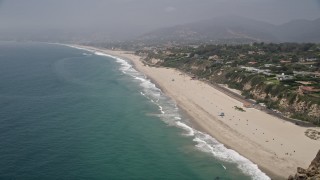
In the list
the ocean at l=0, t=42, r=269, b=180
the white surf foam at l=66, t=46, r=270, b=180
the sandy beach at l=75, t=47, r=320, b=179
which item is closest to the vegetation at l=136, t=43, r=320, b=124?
the sandy beach at l=75, t=47, r=320, b=179

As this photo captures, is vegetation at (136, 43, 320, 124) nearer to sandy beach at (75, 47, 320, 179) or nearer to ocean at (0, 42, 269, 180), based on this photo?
sandy beach at (75, 47, 320, 179)

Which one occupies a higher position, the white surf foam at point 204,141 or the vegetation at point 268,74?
the vegetation at point 268,74

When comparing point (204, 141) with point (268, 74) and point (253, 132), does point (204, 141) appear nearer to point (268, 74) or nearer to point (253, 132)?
point (253, 132)

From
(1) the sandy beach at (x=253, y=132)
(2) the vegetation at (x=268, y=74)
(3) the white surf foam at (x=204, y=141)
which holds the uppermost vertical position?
(2) the vegetation at (x=268, y=74)

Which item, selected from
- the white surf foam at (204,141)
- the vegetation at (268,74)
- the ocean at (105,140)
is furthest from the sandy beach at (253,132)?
the vegetation at (268,74)

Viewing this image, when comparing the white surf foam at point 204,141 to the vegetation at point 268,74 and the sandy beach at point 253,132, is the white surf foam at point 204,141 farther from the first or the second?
the vegetation at point 268,74

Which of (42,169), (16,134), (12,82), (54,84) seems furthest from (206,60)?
(42,169)
